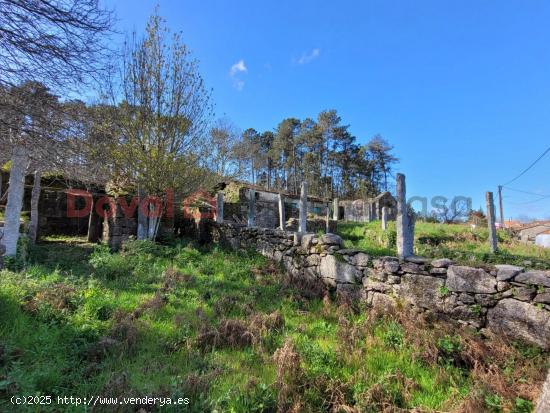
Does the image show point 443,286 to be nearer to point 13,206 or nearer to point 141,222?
point 141,222

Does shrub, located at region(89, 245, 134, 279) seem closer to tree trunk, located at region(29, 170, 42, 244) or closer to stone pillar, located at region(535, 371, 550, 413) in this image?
tree trunk, located at region(29, 170, 42, 244)

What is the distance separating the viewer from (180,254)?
29.4ft

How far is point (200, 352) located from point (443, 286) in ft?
12.2

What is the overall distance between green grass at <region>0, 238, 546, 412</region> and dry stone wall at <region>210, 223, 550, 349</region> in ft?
1.44

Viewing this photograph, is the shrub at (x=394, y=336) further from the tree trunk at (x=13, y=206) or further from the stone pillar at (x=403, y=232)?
the tree trunk at (x=13, y=206)

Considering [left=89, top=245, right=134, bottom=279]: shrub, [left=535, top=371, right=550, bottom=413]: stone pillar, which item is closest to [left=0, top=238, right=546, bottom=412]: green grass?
[left=89, top=245, right=134, bottom=279]: shrub

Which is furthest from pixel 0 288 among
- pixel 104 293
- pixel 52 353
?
pixel 52 353

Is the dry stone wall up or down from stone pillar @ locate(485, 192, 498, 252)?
down

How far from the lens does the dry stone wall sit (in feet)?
12.3

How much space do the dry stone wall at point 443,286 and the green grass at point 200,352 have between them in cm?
44

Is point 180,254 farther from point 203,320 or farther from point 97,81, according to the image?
point 97,81

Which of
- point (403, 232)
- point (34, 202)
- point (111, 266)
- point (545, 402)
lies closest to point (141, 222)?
point (34, 202)

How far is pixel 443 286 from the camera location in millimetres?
4555

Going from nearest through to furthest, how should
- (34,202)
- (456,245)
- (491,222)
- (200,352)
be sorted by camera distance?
(200,352) < (491,222) < (34,202) < (456,245)
